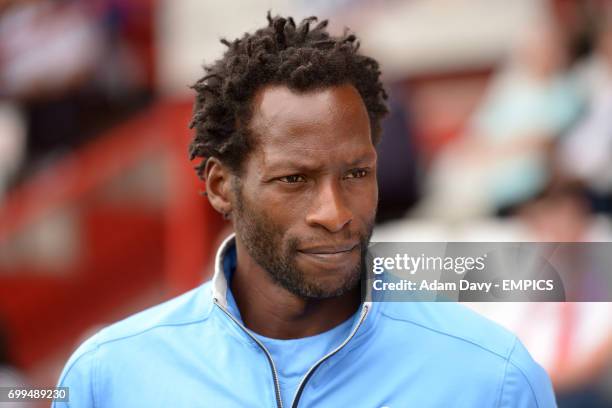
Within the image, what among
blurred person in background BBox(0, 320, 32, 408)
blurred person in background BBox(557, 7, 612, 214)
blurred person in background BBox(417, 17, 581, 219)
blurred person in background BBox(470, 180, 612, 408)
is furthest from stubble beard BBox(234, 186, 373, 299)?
blurred person in background BBox(417, 17, 581, 219)

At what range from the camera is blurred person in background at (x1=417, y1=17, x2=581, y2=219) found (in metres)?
4.98

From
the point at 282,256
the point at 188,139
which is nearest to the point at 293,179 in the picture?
the point at 282,256

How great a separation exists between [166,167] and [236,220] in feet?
13.7

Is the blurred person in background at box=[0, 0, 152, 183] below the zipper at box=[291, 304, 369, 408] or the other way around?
the other way around

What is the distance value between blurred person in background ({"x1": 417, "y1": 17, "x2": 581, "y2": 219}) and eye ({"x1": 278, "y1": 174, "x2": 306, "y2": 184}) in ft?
9.91

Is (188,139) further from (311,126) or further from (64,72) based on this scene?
(311,126)

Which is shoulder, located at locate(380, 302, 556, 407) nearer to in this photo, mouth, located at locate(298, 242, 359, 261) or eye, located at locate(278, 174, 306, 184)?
mouth, located at locate(298, 242, 359, 261)

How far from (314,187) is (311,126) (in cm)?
15

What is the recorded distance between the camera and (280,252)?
2.25 metres

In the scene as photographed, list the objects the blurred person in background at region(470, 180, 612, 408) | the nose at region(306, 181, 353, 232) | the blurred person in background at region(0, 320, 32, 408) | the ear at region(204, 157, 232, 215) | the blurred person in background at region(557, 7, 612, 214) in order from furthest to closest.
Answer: the blurred person in background at region(0, 320, 32, 408), the blurred person in background at region(557, 7, 612, 214), the blurred person in background at region(470, 180, 612, 408), the ear at region(204, 157, 232, 215), the nose at region(306, 181, 353, 232)

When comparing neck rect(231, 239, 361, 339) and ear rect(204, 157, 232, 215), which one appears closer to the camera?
neck rect(231, 239, 361, 339)

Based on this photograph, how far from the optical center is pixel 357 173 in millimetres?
2225

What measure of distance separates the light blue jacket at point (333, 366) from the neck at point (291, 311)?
0.07m

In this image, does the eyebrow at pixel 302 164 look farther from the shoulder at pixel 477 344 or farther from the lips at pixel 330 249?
the shoulder at pixel 477 344
